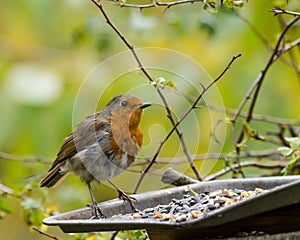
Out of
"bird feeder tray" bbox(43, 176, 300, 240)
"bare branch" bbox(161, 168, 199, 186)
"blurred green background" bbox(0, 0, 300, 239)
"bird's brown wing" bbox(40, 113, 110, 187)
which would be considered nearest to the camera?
"bird feeder tray" bbox(43, 176, 300, 240)

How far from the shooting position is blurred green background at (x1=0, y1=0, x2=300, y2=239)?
468cm

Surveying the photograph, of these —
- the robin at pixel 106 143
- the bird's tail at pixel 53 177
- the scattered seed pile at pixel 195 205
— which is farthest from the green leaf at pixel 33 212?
the scattered seed pile at pixel 195 205

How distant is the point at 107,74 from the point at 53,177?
1657 millimetres

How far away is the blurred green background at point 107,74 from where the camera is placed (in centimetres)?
468

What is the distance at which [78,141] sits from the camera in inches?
145

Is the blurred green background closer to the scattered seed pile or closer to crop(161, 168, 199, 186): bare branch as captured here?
crop(161, 168, 199, 186): bare branch

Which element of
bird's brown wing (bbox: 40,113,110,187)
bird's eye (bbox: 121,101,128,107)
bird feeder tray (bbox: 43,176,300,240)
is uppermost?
bird feeder tray (bbox: 43,176,300,240)

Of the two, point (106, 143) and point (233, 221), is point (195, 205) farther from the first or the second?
point (106, 143)

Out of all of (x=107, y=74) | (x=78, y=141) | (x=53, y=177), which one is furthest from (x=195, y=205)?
(x=107, y=74)

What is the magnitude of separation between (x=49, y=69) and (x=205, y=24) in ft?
4.43

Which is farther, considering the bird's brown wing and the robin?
the bird's brown wing

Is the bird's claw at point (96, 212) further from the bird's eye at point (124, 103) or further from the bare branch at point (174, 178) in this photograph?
the bird's eye at point (124, 103)

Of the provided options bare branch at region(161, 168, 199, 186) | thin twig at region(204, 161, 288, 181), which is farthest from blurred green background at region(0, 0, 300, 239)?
bare branch at region(161, 168, 199, 186)

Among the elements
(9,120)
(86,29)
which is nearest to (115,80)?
(86,29)
